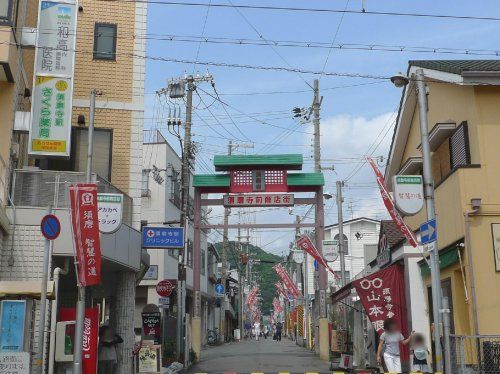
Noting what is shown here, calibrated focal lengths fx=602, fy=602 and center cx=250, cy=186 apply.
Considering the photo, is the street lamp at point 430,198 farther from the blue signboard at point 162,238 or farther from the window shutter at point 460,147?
the blue signboard at point 162,238

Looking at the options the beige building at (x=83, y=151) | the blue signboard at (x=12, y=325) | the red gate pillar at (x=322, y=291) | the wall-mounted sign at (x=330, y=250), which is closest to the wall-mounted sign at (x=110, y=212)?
the beige building at (x=83, y=151)

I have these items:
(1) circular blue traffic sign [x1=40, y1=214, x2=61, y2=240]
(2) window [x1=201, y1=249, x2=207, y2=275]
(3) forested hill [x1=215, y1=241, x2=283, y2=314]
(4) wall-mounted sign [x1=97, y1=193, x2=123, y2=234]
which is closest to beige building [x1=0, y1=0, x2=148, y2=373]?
(4) wall-mounted sign [x1=97, y1=193, x2=123, y2=234]

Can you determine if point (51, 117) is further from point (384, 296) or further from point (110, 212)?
point (384, 296)

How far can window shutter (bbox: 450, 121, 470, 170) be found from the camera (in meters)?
15.4

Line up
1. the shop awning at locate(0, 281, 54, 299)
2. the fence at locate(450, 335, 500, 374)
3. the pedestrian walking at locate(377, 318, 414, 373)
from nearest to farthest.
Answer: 1. the shop awning at locate(0, 281, 54, 299)
2. the fence at locate(450, 335, 500, 374)
3. the pedestrian walking at locate(377, 318, 414, 373)

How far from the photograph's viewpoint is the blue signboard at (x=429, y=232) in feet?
40.4

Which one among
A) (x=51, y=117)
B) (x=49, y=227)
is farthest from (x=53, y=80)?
(x=49, y=227)

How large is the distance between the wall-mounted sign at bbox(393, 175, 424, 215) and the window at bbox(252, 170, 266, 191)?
12.2 metres

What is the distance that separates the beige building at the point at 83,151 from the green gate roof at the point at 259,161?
6072 mm

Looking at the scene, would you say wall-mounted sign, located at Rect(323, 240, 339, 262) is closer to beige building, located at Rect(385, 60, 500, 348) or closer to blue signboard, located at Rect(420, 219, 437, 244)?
beige building, located at Rect(385, 60, 500, 348)

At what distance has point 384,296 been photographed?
1816 centimetres

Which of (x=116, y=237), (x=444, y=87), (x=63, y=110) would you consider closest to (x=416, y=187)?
(x=444, y=87)

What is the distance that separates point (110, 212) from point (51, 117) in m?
3.19

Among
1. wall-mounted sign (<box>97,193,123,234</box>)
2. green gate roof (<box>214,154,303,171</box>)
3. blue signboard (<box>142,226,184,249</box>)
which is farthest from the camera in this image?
green gate roof (<box>214,154,303,171</box>)
